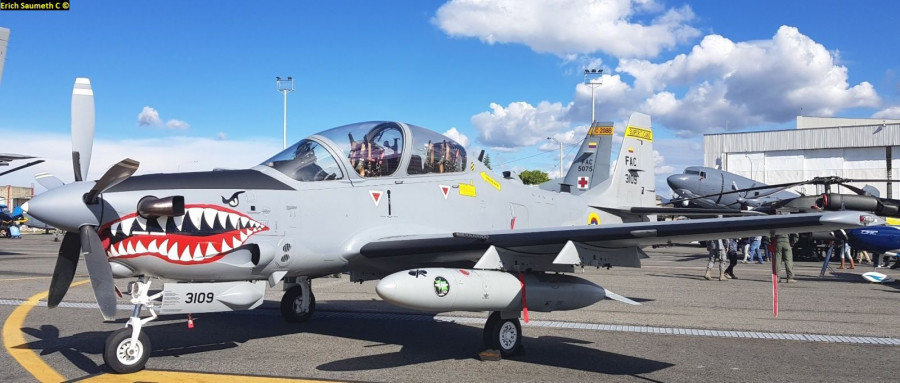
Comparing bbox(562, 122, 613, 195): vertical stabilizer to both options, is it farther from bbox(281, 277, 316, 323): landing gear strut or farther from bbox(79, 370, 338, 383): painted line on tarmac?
bbox(79, 370, 338, 383): painted line on tarmac

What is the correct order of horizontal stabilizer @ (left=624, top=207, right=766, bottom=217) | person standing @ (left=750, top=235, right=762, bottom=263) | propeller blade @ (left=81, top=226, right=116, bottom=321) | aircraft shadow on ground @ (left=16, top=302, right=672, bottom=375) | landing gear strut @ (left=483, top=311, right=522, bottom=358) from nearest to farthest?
propeller blade @ (left=81, top=226, right=116, bottom=321)
aircraft shadow on ground @ (left=16, top=302, right=672, bottom=375)
landing gear strut @ (left=483, top=311, right=522, bottom=358)
horizontal stabilizer @ (left=624, top=207, right=766, bottom=217)
person standing @ (left=750, top=235, right=762, bottom=263)

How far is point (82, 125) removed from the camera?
21.0ft

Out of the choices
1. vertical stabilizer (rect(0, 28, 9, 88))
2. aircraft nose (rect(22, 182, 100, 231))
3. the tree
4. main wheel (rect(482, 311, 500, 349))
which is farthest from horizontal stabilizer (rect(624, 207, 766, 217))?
the tree

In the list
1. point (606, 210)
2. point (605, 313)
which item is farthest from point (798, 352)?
point (606, 210)

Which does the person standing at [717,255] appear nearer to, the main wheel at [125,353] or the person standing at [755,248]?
the person standing at [755,248]

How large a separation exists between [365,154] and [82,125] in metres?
2.89

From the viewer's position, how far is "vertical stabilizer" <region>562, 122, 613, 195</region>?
901 inches

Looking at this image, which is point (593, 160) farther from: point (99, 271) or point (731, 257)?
point (99, 271)

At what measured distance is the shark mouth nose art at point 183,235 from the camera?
5980 millimetres

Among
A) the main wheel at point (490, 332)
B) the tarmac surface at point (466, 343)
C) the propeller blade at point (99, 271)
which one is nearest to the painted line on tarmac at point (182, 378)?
the tarmac surface at point (466, 343)

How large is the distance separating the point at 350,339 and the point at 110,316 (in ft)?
9.65

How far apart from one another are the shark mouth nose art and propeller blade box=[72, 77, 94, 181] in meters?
0.80

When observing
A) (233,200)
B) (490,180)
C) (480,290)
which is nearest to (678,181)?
(490,180)

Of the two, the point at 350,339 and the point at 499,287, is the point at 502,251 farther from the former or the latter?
the point at 350,339
